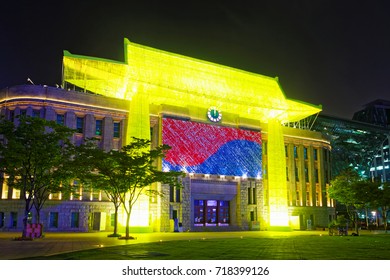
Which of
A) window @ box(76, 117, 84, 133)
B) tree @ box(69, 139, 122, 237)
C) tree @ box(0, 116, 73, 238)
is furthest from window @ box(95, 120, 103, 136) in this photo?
tree @ box(0, 116, 73, 238)

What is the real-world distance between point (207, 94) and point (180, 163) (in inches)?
357

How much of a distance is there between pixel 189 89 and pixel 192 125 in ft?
14.9

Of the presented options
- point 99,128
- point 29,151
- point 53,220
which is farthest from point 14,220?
point 29,151

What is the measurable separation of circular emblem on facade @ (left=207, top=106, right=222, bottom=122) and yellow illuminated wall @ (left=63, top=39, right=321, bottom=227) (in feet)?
2.56

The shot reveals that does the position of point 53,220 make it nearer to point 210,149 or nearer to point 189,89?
point 210,149

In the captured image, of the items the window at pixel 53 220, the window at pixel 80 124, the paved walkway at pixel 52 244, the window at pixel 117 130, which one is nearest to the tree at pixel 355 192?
the paved walkway at pixel 52 244

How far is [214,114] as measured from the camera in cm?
5166

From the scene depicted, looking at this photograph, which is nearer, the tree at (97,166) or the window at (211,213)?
the tree at (97,166)

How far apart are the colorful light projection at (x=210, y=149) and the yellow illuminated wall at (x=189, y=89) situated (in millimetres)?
2573

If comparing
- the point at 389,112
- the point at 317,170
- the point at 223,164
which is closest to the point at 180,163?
the point at 223,164

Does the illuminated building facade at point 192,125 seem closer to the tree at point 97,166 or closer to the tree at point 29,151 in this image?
the tree at point 97,166

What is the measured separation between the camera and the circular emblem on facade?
5128cm

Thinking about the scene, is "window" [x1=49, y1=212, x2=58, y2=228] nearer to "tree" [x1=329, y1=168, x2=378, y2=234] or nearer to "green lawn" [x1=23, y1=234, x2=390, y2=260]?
"green lawn" [x1=23, y1=234, x2=390, y2=260]

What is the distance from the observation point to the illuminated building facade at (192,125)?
43750 millimetres
